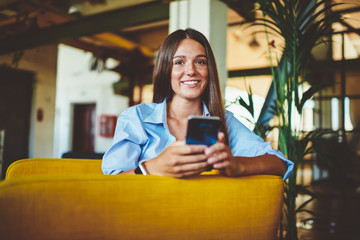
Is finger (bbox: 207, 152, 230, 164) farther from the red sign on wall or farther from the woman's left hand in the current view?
the red sign on wall

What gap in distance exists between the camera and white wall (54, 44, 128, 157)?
912 cm

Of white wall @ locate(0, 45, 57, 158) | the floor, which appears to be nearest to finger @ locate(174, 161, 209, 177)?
the floor

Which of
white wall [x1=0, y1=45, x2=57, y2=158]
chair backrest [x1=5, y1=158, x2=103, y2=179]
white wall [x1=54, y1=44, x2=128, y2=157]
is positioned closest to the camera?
chair backrest [x1=5, y1=158, x2=103, y2=179]

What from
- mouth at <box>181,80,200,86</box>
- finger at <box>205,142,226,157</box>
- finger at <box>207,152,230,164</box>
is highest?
mouth at <box>181,80,200,86</box>

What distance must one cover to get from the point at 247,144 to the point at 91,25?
124 inches

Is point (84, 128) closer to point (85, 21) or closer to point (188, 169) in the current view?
point (85, 21)

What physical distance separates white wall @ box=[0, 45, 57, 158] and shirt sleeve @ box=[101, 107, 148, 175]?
5.38 meters

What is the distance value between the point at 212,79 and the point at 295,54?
0.75m

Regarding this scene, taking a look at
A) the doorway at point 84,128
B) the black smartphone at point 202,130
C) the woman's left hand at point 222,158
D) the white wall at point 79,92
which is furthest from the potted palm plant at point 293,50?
the doorway at point 84,128

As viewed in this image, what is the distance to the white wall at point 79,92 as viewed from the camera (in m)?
9.12

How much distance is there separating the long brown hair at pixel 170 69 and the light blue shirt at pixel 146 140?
0.23 ft

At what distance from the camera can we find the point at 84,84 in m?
9.68

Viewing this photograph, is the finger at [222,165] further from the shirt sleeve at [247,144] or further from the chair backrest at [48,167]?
the chair backrest at [48,167]

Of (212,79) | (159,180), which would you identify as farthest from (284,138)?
(159,180)
